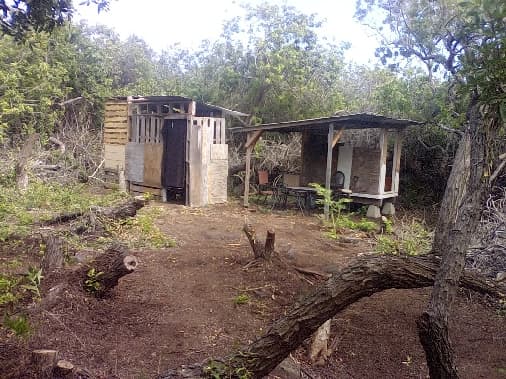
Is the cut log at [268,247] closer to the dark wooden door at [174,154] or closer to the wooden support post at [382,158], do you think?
the dark wooden door at [174,154]

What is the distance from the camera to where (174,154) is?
1288cm

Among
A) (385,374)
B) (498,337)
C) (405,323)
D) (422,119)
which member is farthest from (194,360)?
(422,119)

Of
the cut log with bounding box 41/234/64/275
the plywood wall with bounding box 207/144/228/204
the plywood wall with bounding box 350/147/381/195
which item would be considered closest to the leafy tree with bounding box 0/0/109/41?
the cut log with bounding box 41/234/64/275

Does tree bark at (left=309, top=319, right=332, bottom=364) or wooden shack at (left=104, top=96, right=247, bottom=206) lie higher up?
wooden shack at (left=104, top=96, right=247, bottom=206)

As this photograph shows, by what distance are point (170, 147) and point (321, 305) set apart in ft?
33.9

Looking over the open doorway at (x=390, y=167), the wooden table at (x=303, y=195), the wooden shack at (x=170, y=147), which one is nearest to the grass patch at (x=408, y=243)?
the wooden table at (x=303, y=195)

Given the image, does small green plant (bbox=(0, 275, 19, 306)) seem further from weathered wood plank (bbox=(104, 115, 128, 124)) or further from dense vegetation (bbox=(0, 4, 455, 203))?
weathered wood plank (bbox=(104, 115, 128, 124))

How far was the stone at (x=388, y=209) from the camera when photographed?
12843 millimetres

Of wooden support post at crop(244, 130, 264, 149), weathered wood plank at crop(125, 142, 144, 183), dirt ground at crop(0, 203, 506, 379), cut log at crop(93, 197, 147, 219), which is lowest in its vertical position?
dirt ground at crop(0, 203, 506, 379)

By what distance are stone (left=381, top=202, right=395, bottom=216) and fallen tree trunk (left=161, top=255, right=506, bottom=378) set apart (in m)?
9.56

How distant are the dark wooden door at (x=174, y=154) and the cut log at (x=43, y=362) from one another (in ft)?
31.6

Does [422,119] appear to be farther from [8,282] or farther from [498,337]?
[8,282]

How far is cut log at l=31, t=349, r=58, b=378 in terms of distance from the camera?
311cm

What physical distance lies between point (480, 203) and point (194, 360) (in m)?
2.55
